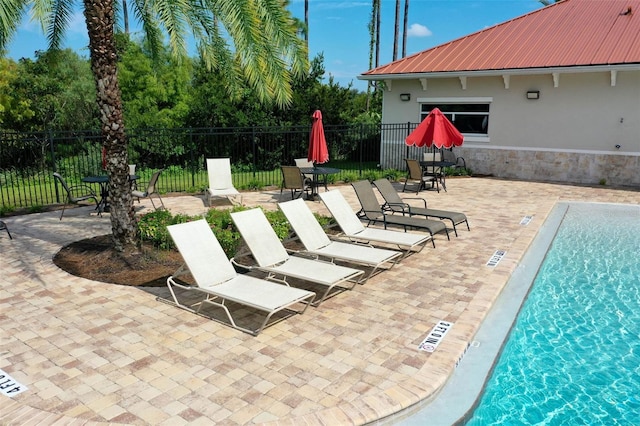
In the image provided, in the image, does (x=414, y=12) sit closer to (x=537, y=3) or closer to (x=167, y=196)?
(x=537, y=3)

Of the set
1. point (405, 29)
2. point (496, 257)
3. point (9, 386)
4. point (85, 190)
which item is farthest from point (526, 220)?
point (405, 29)

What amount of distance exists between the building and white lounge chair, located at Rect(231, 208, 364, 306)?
13.8 meters

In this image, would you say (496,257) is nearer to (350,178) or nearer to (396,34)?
(350,178)

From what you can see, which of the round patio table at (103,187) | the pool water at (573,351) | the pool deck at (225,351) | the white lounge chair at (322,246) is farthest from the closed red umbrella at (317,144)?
the pool water at (573,351)

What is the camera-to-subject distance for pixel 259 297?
214 inches

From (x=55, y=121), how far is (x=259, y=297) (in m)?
25.7

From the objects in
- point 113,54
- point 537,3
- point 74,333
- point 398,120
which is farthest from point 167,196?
point 537,3

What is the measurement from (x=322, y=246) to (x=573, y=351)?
3680 millimetres

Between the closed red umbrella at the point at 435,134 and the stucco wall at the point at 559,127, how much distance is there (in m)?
5.89

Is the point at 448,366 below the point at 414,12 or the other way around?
below

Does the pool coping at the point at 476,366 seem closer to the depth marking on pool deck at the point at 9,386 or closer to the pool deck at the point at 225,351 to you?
the pool deck at the point at 225,351

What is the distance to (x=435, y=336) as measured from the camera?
523cm

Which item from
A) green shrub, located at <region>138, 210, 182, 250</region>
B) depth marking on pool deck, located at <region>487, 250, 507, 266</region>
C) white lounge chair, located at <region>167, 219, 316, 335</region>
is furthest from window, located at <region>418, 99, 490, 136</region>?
white lounge chair, located at <region>167, 219, 316, 335</region>

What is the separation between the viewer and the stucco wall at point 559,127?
54.6 feet
